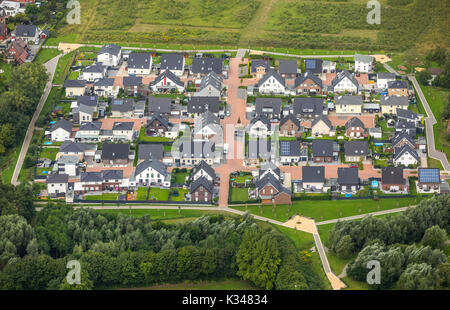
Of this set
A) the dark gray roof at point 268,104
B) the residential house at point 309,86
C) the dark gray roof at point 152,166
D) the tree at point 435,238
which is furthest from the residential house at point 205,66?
the tree at point 435,238

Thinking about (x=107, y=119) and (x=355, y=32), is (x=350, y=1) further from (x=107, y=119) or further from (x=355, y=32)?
(x=107, y=119)

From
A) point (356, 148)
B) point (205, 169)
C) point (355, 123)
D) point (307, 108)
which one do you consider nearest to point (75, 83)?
point (205, 169)

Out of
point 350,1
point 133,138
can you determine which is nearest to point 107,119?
point 133,138

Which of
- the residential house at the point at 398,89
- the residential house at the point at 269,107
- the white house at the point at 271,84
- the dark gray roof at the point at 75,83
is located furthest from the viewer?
the white house at the point at 271,84

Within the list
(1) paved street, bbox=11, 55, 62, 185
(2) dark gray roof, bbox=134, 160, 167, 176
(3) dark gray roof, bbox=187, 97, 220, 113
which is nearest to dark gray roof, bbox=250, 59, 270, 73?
(3) dark gray roof, bbox=187, 97, 220, 113

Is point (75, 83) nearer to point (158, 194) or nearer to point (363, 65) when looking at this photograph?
point (158, 194)

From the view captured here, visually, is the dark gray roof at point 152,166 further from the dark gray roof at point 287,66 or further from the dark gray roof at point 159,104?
the dark gray roof at point 287,66
